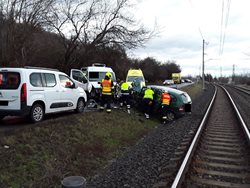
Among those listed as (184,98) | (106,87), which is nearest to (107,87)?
(106,87)

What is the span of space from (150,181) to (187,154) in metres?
1.76

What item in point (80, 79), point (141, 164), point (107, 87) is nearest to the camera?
point (141, 164)

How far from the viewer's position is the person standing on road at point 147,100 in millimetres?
16438

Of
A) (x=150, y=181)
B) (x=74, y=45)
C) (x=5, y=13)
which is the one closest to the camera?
(x=150, y=181)

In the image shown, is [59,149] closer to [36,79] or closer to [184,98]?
[36,79]

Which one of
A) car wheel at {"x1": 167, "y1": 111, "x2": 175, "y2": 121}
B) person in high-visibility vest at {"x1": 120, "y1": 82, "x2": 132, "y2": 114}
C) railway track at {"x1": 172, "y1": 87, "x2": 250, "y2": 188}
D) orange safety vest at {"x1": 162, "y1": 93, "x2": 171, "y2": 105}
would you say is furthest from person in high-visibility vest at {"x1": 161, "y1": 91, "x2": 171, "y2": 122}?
railway track at {"x1": 172, "y1": 87, "x2": 250, "y2": 188}

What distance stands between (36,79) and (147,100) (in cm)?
771

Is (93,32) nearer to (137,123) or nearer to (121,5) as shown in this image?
(121,5)

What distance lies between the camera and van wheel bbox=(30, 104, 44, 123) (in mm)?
9872

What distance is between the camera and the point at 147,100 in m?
16.5

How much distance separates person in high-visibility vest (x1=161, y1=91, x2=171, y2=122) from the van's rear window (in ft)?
27.5

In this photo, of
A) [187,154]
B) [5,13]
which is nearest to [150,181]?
[187,154]

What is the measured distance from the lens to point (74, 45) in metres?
32.9

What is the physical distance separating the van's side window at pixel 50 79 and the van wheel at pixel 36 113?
935 mm
